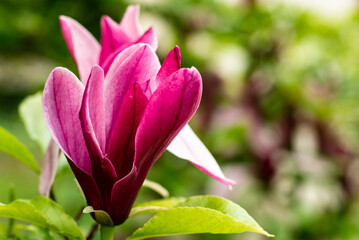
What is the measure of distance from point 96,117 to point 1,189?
62.2 inches

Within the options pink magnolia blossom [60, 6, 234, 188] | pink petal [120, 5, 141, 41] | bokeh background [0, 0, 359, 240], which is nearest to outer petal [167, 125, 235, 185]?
pink magnolia blossom [60, 6, 234, 188]

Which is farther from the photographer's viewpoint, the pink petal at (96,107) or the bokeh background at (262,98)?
the bokeh background at (262,98)

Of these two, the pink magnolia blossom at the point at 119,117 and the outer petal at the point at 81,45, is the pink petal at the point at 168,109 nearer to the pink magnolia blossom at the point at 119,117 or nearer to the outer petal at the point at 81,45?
the pink magnolia blossom at the point at 119,117

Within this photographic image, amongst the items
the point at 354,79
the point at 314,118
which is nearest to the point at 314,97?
the point at 314,118

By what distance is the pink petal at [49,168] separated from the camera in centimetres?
35

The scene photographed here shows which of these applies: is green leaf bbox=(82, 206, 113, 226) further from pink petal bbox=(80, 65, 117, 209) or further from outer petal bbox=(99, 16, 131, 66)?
outer petal bbox=(99, 16, 131, 66)

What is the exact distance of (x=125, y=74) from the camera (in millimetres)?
306

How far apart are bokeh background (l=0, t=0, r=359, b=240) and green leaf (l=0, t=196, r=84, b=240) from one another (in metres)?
0.78

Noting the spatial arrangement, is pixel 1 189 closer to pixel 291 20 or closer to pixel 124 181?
pixel 291 20

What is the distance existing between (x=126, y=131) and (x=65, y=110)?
41 mm

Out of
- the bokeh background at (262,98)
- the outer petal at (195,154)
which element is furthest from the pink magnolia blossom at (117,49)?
the bokeh background at (262,98)

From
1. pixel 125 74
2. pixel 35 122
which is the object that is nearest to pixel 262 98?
pixel 35 122

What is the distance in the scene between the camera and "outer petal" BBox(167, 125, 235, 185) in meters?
0.33

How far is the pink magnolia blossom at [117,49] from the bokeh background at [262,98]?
2.47ft
